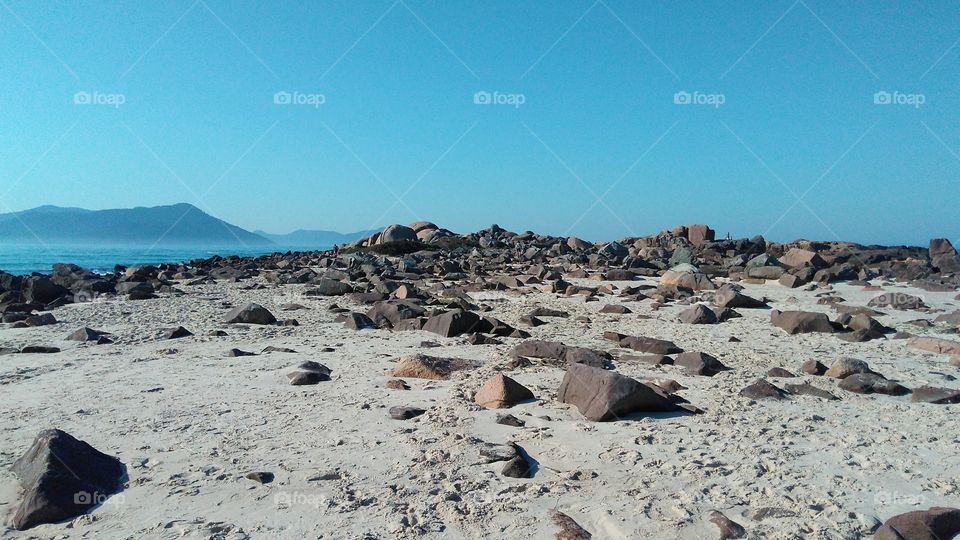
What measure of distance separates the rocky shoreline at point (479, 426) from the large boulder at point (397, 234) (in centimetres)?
3149

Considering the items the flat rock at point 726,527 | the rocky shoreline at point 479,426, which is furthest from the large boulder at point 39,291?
the flat rock at point 726,527

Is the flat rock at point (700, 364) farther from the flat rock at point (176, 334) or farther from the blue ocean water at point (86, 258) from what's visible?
the blue ocean water at point (86, 258)

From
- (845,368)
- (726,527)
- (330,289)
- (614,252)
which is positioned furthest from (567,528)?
(614,252)

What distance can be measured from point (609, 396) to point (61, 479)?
13.2 ft

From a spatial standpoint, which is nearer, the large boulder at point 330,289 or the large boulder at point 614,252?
the large boulder at point 330,289

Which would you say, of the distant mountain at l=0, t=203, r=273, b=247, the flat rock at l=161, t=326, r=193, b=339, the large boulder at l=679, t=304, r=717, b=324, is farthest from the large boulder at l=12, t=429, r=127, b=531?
the distant mountain at l=0, t=203, r=273, b=247

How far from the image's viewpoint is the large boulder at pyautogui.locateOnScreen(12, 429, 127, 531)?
3.90 meters

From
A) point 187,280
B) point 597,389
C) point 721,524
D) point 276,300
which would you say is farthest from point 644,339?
point 187,280

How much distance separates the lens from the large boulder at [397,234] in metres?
43.5

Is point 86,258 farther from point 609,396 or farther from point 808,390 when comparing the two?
point 808,390

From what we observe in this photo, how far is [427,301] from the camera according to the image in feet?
45.1

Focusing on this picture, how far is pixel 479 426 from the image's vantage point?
18.2ft

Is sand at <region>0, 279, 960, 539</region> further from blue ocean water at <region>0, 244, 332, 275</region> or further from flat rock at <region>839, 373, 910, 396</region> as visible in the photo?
blue ocean water at <region>0, 244, 332, 275</region>

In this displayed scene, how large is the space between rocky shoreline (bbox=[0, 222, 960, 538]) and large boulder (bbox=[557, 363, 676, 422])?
0.08ft
